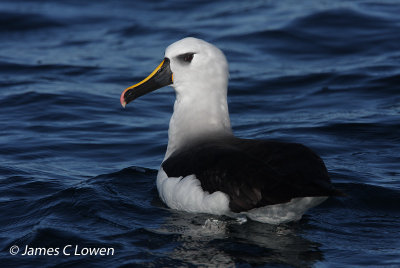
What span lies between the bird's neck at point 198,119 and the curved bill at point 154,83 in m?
0.32

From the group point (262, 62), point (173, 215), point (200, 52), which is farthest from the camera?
point (262, 62)

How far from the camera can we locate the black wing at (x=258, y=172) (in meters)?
5.98

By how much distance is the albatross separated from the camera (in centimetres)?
612

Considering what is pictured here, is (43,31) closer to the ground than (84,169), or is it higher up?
higher up

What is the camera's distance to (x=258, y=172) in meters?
6.23

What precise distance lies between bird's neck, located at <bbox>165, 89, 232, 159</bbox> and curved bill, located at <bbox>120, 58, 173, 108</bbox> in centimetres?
32

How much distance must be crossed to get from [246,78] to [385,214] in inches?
A: 257

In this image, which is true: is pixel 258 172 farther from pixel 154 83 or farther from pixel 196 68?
pixel 154 83

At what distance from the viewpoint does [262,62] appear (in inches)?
568

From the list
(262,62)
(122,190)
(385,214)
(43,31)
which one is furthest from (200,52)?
(43,31)

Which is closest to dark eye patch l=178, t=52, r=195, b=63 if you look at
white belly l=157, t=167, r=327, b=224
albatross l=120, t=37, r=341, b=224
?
albatross l=120, t=37, r=341, b=224

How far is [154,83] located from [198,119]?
0.75 meters

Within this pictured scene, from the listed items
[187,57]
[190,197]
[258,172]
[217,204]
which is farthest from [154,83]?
[258,172]

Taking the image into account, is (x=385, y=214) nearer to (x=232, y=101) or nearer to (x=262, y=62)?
(x=232, y=101)
